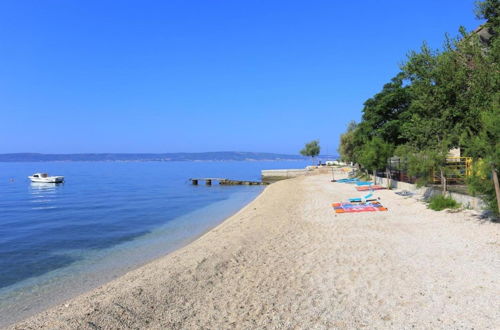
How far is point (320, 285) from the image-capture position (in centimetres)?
904

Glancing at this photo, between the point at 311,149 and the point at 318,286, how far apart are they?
10178cm

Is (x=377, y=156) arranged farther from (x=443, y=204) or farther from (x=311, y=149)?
(x=311, y=149)

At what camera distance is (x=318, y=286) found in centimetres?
898

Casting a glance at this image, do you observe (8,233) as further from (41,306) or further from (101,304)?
(101,304)

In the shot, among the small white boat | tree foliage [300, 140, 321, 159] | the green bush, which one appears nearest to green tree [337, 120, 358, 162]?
tree foliage [300, 140, 321, 159]

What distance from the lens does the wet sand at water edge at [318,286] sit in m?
7.15

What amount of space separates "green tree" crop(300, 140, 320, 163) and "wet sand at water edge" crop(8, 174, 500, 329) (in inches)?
3692

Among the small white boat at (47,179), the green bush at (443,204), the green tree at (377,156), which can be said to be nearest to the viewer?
the green bush at (443,204)

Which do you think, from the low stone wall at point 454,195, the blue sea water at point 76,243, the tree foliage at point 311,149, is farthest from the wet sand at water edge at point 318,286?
the tree foliage at point 311,149

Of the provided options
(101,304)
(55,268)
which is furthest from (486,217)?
(55,268)

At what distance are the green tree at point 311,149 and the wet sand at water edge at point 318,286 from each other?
9377 cm

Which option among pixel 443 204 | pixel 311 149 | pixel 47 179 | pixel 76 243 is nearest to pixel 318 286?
pixel 443 204

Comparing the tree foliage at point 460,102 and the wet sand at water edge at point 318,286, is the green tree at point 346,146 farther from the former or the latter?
the wet sand at water edge at point 318,286

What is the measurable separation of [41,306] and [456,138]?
1818 cm
